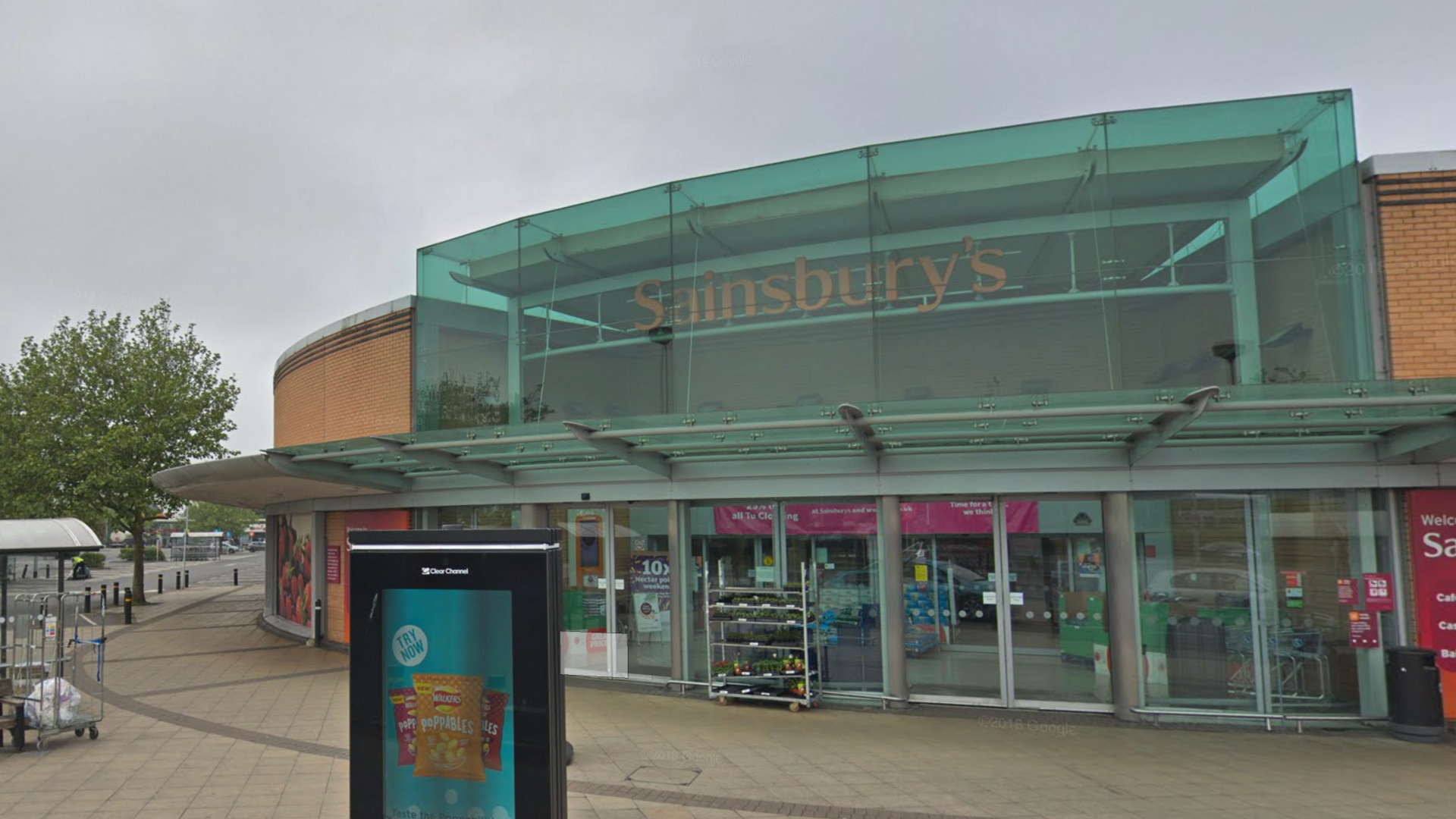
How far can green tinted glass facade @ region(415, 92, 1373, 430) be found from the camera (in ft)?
28.5

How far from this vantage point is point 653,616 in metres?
11.2

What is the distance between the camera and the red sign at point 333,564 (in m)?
15.3

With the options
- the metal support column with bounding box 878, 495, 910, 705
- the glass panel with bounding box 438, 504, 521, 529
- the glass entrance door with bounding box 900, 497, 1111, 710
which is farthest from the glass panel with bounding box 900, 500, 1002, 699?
the glass panel with bounding box 438, 504, 521, 529

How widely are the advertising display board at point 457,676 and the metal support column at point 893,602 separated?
5.83 meters

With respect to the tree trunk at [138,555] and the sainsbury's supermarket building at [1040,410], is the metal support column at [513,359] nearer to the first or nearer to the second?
the sainsbury's supermarket building at [1040,410]

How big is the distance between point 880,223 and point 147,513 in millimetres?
22721

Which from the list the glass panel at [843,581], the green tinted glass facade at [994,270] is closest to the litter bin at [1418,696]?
the green tinted glass facade at [994,270]

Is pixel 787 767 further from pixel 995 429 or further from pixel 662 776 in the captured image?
pixel 995 429

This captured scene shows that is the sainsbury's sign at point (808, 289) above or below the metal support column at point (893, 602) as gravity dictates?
above

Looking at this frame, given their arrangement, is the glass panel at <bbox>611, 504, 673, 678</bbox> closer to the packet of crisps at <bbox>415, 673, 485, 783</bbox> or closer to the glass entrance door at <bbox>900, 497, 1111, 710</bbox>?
the glass entrance door at <bbox>900, 497, 1111, 710</bbox>

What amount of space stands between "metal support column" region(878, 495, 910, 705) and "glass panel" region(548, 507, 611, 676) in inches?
148

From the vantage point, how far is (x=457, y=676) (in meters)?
4.71

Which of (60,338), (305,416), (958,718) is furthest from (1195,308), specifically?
(60,338)

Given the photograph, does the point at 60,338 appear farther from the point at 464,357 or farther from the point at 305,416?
the point at 464,357
